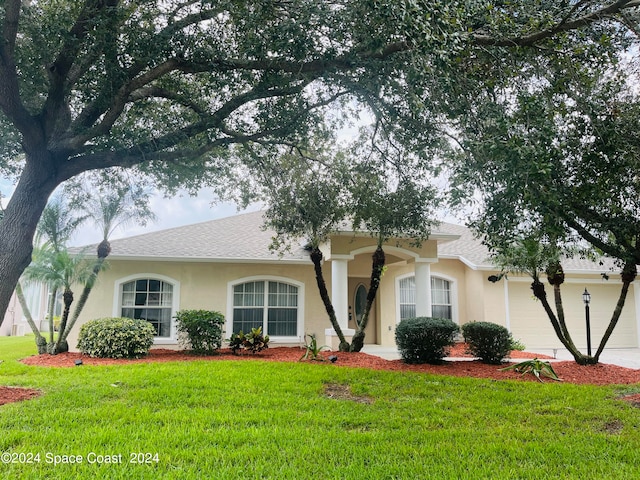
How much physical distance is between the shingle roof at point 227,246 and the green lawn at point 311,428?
19.8 feet

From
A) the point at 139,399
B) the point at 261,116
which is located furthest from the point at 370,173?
the point at 139,399

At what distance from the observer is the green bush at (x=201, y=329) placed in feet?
43.2

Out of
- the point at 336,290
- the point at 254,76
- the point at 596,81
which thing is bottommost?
the point at 336,290

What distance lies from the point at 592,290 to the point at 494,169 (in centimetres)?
1519

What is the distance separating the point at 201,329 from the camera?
1321cm

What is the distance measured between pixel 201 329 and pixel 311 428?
8.09 meters

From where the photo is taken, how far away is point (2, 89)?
22.4ft

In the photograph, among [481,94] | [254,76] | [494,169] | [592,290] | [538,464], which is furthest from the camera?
[592,290]

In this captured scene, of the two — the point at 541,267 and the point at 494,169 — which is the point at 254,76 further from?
the point at 541,267

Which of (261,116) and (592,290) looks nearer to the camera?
(261,116)

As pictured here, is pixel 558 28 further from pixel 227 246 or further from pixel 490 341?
pixel 227 246

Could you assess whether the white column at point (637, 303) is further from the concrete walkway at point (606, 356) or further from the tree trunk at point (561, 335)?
the tree trunk at point (561, 335)

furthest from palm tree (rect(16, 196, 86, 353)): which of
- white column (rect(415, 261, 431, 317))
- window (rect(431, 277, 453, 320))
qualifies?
window (rect(431, 277, 453, 320))

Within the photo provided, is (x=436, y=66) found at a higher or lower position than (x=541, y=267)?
higher
